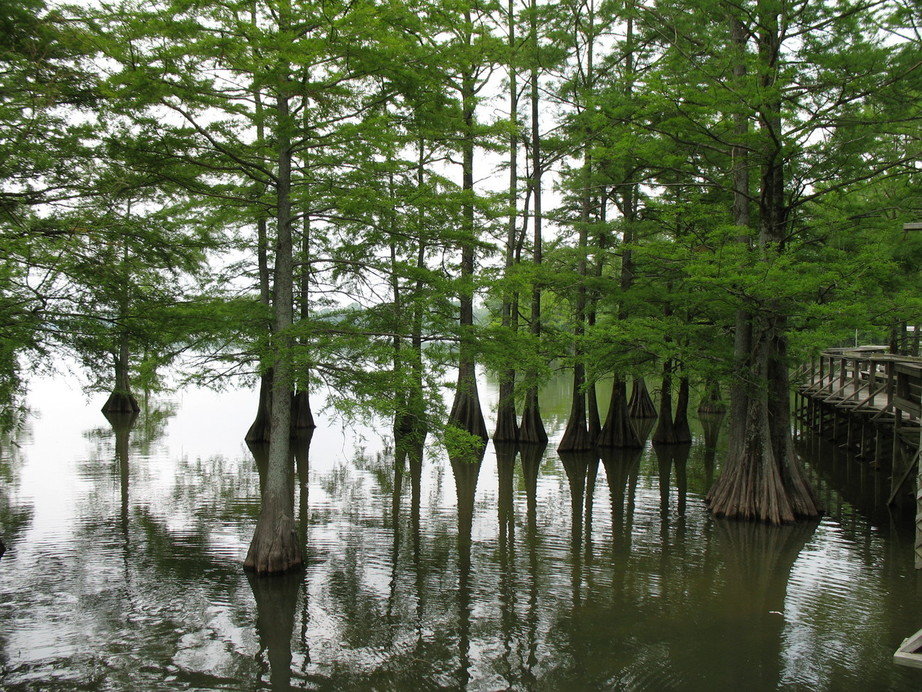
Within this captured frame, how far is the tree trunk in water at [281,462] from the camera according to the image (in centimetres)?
892

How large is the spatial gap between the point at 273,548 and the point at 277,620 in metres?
1.55

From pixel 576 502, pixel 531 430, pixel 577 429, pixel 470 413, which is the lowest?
pixel 576 502

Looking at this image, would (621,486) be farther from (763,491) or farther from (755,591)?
(755,591)

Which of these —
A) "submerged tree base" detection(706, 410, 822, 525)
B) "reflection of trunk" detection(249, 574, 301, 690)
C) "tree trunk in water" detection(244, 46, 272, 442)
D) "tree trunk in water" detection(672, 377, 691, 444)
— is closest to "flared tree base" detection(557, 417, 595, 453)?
"tree trunk in water" detection(672, 377, 691, 444)

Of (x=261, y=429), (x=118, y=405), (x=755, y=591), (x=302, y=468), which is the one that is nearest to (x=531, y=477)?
(x=302, y=468)

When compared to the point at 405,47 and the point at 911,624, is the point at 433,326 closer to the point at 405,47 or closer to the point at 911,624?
the point at 405,47

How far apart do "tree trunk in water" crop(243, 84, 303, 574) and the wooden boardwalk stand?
7266 millimetres

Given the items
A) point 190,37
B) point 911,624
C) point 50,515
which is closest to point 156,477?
point 50,515

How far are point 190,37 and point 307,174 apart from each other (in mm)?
2132

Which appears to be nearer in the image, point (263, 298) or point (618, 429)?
point (263, 298)

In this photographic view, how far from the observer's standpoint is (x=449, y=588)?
8539 millimetres

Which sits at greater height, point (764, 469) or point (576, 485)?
point (764, 469)

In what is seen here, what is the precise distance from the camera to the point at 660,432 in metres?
20.3

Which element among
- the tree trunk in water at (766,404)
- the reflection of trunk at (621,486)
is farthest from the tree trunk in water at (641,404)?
the tree trunk in water at (766,404)
